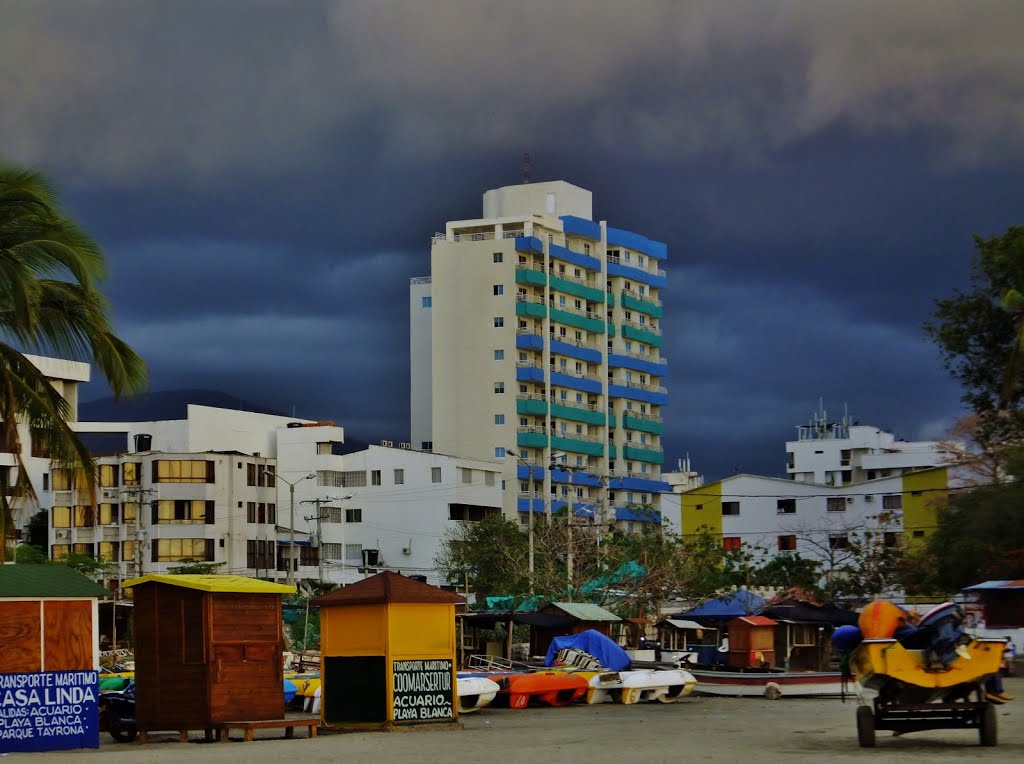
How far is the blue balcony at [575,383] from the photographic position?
121 m

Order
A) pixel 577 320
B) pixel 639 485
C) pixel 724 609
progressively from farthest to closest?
1. pixel 639 485
2. pixel 577 320
3. pixel 724 609

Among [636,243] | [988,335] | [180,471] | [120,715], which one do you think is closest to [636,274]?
[636,243]

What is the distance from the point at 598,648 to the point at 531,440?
241 feet

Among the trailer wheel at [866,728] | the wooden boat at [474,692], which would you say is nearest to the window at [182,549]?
the wooden boat at [474,692]

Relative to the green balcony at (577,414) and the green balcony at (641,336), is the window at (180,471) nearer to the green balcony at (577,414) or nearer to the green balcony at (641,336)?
the green balcony at (577,414)

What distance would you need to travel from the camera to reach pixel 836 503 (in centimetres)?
10562

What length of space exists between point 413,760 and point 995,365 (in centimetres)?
3728

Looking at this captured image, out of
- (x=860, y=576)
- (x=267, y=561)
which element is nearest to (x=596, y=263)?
(x=267, y=561)

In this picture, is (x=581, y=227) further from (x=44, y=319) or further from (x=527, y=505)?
(x=44, y=319)

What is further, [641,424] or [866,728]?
[641,424]

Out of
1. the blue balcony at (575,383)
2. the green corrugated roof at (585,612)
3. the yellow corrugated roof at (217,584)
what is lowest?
the green corrugated roof at (585,612)

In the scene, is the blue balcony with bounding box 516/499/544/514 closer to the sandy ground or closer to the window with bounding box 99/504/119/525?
the window with bounding box 99/504/119/525

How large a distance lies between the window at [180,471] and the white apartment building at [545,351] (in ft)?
82.8

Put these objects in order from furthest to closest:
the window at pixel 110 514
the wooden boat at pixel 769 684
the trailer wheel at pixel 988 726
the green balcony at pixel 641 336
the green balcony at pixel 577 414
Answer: the green balcony at pixel 641 336 → the green balcony at pixel 577 414 → the window at pixel 110 514 → the wooden boat at pixel 769 684 → the trailer wheel at pixel 988 726
